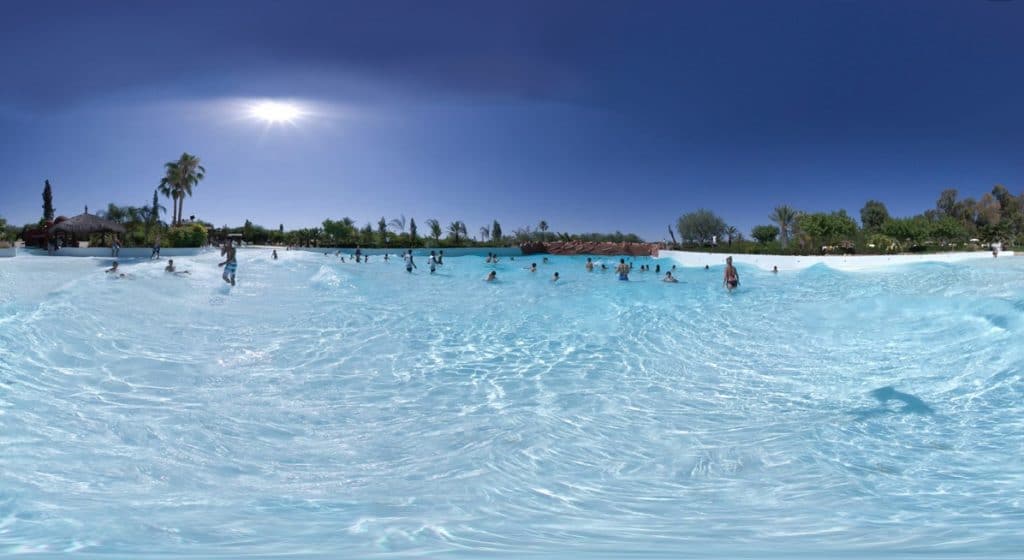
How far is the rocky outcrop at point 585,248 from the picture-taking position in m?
59.5

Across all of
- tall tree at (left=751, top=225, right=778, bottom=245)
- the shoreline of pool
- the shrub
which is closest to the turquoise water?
the shoreline of pool

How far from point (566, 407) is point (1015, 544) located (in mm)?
4615

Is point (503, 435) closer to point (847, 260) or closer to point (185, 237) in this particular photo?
point (847, 260)

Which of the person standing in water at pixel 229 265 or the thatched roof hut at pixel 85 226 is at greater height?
the thatched roof hut at pixel 85 226

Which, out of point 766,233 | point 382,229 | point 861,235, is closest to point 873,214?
point 766,233

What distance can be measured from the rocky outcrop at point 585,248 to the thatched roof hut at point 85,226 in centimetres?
3836

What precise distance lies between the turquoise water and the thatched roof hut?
26764mm

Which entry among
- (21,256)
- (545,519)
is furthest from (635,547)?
(21,256)

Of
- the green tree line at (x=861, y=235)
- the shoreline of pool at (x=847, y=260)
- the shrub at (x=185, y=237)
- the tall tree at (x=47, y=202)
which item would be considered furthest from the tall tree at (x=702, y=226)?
the tall tree at (x=47, y=202)

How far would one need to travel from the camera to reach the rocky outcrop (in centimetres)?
5950

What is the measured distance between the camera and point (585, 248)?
201ft

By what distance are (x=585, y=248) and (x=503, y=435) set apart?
5646cm

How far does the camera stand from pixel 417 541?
10.7 ft

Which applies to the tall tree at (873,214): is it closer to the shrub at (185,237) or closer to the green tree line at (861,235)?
the green tree line at (861,235)
